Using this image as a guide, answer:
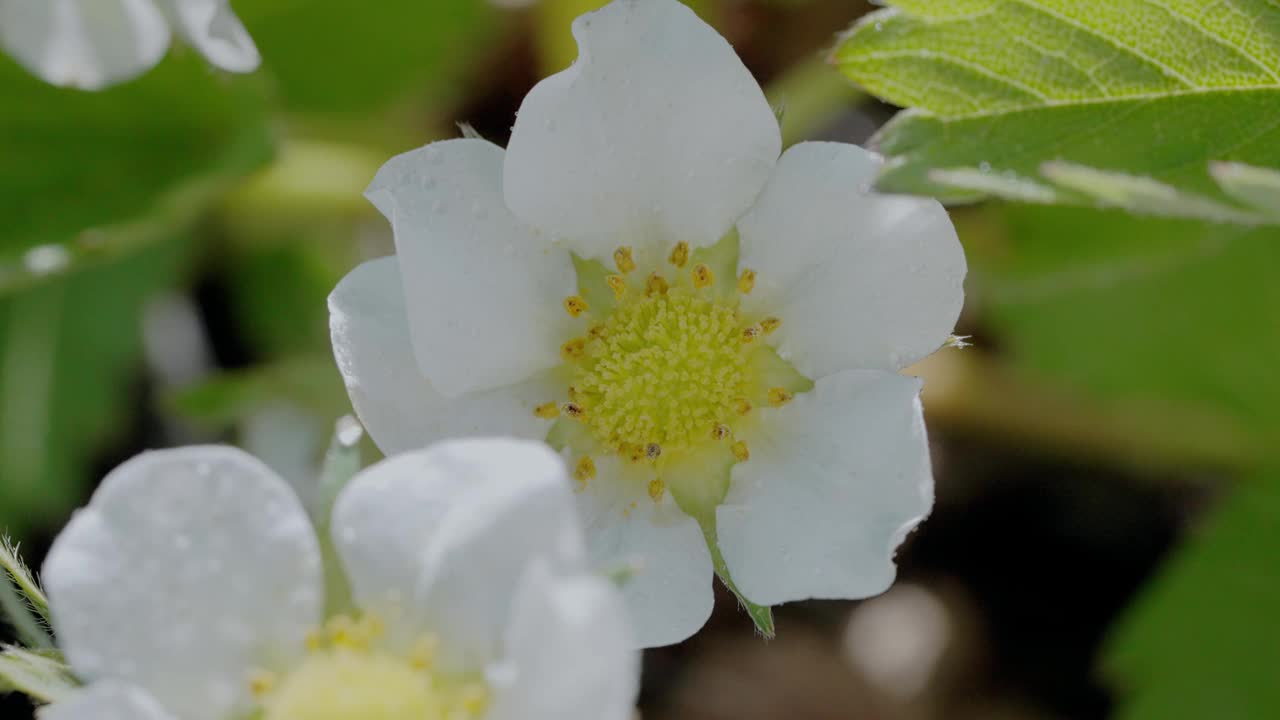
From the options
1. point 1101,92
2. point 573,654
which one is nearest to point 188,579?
point 573,654

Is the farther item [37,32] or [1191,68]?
[37,32]

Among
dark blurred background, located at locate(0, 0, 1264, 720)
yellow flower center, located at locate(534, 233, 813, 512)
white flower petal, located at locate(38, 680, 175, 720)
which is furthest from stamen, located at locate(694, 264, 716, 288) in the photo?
dark blurred background, located at locate(0, 0, 1264, 720)

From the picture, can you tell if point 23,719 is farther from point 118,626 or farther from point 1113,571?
point 1113,571

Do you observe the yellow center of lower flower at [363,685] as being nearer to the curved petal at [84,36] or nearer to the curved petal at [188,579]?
the curved petal at [188,579]

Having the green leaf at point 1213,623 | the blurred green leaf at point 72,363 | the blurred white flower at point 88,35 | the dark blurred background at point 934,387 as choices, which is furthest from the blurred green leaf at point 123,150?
the green leaf at point 1213,623

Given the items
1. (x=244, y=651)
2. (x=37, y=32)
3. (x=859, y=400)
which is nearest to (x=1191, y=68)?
(x=859, y=400)
